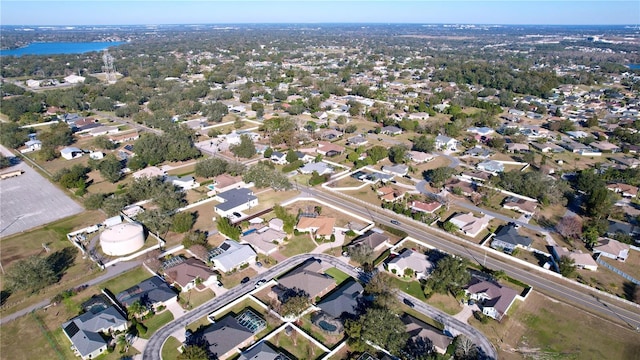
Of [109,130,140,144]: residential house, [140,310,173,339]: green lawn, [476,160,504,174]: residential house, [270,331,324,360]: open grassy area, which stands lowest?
[140,310,173,339]: green lawn

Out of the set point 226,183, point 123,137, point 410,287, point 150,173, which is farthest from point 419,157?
point 123,137

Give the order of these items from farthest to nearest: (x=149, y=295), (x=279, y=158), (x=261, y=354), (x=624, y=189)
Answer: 1. (x=279, y=158)
2. (x=624, y=189)
3. (x=149, y=295)
4. (x=261, y=354)

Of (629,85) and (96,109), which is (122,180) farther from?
(629,85)

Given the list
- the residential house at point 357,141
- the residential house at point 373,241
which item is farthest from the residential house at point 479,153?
the residential house at point 373,241

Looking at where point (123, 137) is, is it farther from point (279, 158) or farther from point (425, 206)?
point (425, 206)

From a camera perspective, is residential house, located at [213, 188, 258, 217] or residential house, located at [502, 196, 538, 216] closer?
residential house, located at [213, 188, 258, 217]

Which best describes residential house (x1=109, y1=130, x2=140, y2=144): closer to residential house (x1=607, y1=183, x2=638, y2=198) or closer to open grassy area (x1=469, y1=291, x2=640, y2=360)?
open grassy area (x1=469, y1=291, x2=640, y2=360)

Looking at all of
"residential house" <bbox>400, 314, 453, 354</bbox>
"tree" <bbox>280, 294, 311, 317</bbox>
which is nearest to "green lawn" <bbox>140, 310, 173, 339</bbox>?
"tree" <bbox>280, 294, 311, 317</bbox>
